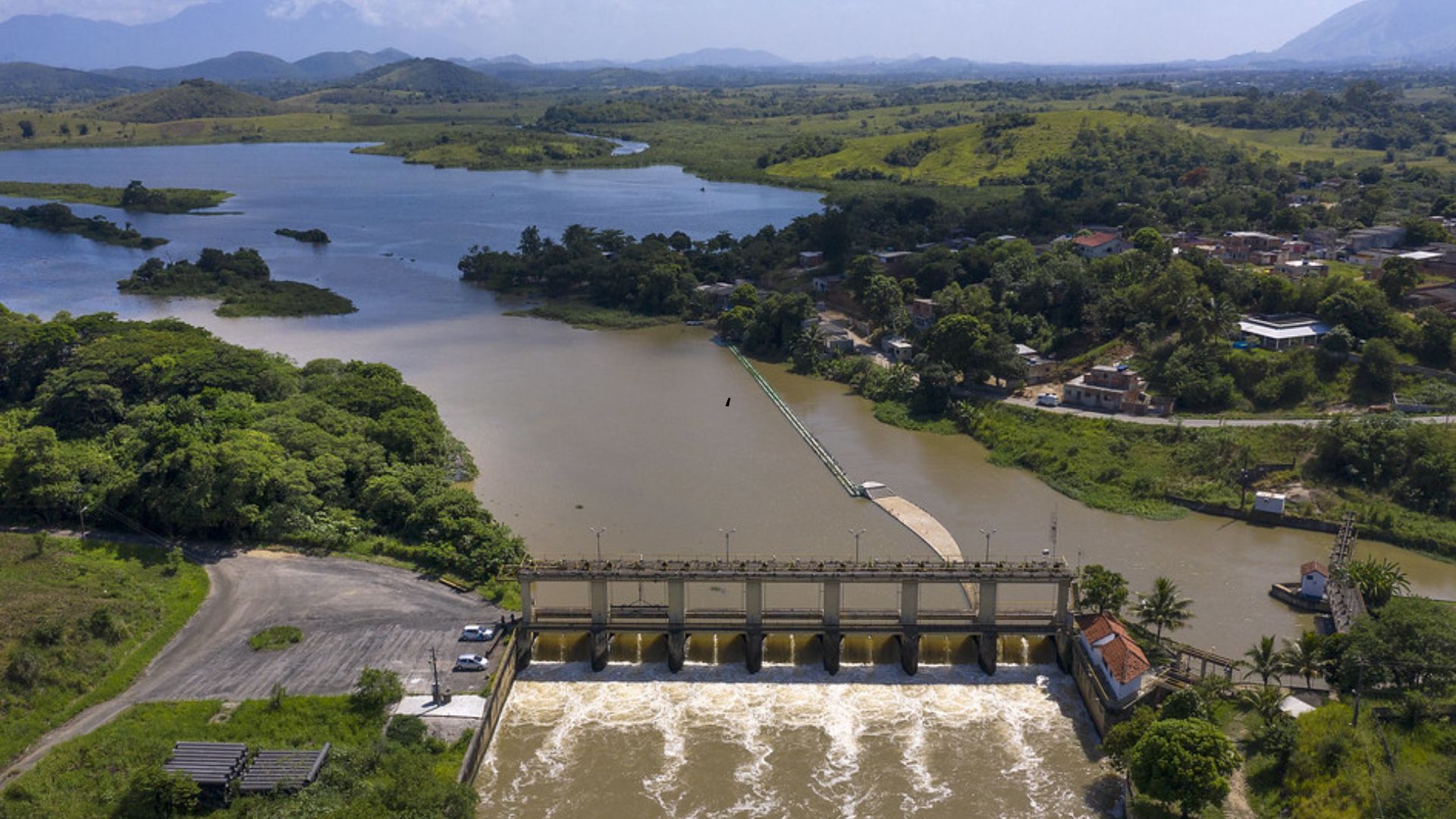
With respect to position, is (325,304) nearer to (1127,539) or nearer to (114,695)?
(114,695)

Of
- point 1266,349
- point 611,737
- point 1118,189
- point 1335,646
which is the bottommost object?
point 611,737

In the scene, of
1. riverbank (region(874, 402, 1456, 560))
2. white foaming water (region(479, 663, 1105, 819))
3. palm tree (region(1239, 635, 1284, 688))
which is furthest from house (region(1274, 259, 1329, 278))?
white foaming water (region(479, 663, 1105, 819))

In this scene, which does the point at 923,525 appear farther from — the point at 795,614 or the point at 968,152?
the point at 968,152

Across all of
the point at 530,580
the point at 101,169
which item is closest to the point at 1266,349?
the point at 530,580

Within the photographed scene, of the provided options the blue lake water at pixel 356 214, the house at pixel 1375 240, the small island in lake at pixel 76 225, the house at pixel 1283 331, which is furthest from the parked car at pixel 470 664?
the small island in lake at pixel 76 225

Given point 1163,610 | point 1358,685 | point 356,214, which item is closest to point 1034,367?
point 1163,610

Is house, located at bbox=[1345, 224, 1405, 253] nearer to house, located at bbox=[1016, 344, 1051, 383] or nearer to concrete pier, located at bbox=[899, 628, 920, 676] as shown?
house, located at bbox=[1016, 344, 1051, 383]

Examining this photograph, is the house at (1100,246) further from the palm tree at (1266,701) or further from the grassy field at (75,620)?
the grassy field at (75,620)
